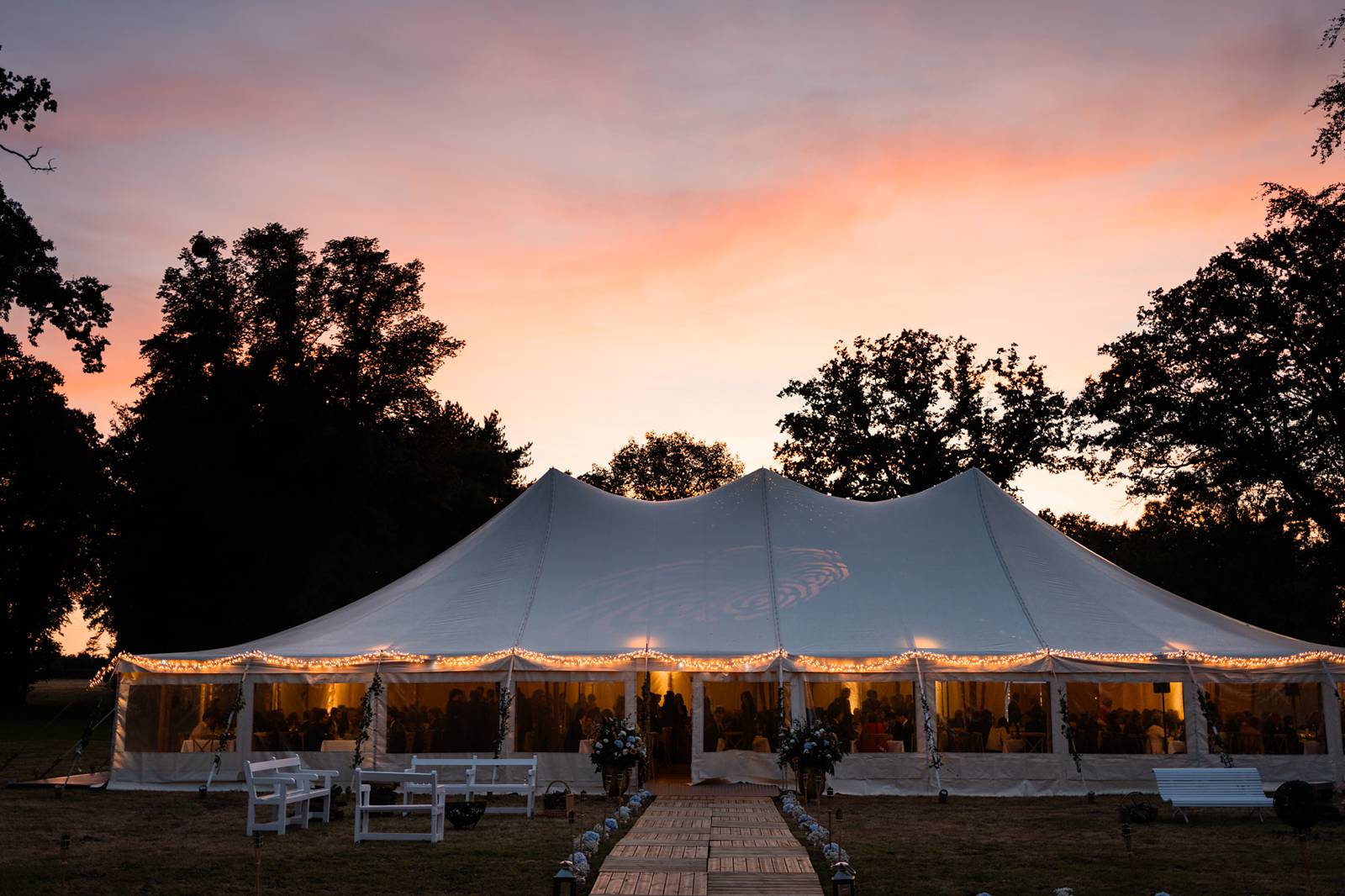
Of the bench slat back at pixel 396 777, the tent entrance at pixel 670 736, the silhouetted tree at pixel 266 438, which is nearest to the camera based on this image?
the bench slat back at pixel 396 777

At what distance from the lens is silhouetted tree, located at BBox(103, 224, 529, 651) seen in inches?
1133

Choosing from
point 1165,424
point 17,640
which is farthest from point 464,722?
point 17,640

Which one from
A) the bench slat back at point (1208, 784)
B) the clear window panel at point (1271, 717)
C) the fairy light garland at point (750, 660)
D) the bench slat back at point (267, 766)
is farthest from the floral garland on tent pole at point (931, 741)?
the bench slat back at point (267, 766)

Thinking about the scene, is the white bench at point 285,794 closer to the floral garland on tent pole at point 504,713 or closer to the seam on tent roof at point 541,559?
the floral garland on tent pole at point 504,713

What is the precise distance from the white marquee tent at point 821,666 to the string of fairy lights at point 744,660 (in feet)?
0.10

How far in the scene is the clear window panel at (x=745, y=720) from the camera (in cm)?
1739

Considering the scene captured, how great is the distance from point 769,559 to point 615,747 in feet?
15.1

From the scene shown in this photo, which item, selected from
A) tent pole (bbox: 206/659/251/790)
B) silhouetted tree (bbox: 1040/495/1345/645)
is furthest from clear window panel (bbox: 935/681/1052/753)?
silhouetted tree (bbox: 1040/495/1345/645)

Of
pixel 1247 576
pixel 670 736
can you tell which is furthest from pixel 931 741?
pixel 1247 576

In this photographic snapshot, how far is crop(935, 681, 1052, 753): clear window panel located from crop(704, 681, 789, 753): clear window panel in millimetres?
2349

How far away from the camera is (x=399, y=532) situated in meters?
36.4

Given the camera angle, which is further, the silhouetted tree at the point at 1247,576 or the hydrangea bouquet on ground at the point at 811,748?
the silhouetted tree at the point at 1247,576

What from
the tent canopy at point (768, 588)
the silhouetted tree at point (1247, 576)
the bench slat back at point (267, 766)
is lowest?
the bench slat back at point (267, 766)

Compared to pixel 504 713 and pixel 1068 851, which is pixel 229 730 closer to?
pixel 504 713
